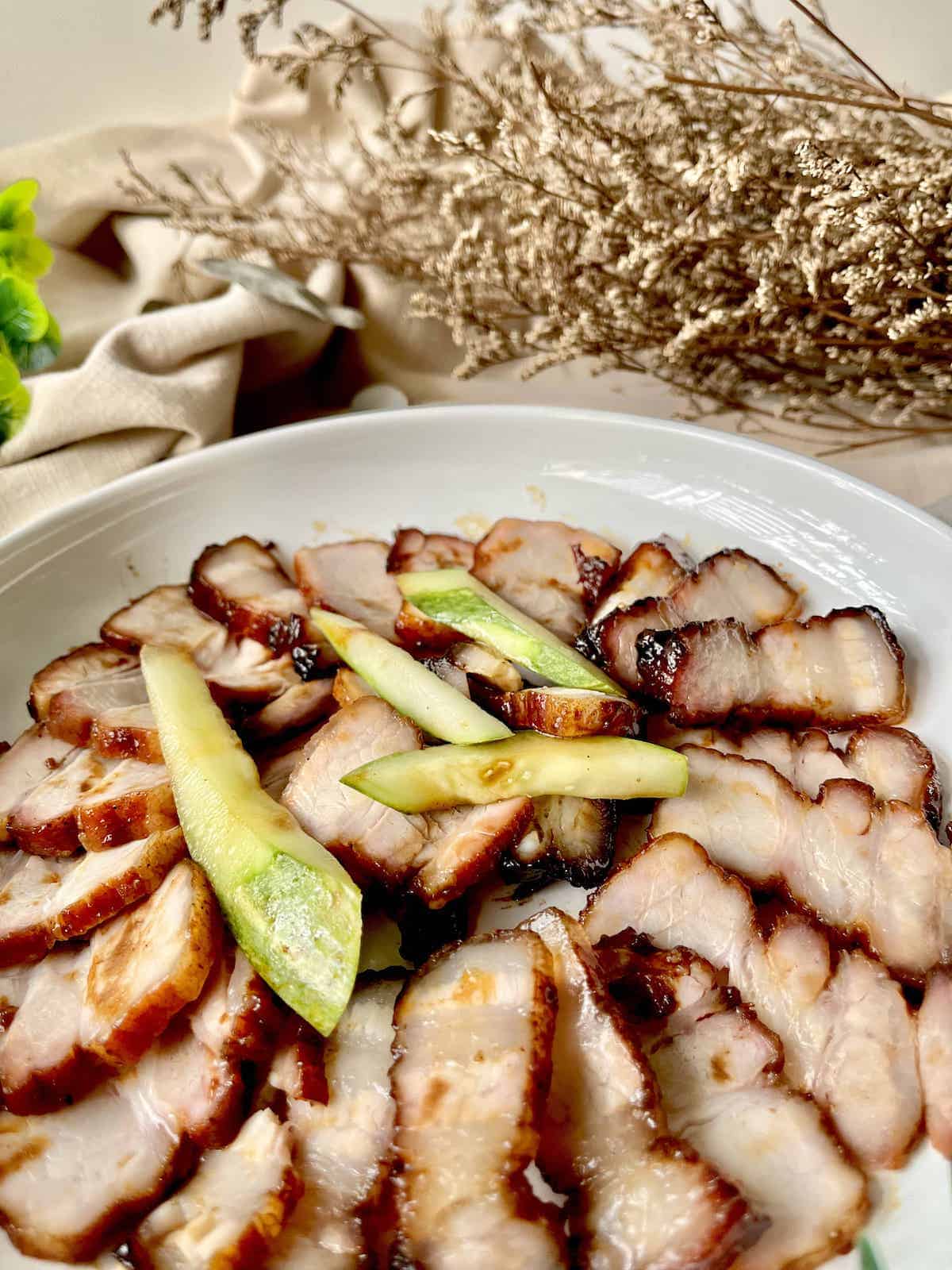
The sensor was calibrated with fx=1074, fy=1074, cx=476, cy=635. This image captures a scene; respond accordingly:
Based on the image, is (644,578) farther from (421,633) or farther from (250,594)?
(250,594)

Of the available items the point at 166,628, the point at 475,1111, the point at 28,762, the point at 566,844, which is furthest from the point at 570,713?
the point at 28,762

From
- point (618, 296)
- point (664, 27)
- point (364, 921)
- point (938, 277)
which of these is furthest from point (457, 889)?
point (664, 27)

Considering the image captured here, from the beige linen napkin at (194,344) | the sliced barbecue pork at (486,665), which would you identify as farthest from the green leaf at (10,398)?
the sliced barbecue pork at (486,665)

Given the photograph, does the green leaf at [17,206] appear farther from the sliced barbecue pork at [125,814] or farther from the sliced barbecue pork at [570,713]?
the sliced barbecue pork at [570,713]

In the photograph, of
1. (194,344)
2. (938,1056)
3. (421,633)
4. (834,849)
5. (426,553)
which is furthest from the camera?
(194,344)

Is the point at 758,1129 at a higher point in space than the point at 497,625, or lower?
lower

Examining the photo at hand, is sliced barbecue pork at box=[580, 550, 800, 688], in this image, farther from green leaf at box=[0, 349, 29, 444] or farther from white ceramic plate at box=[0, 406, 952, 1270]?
green leaf at box=[0, 349, 29, 444]

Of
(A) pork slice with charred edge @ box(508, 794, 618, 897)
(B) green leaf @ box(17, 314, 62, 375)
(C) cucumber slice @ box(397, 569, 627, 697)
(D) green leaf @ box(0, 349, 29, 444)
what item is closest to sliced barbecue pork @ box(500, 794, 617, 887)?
(A) pork slice with charred edge @ box(508, 794, 618, 897)
